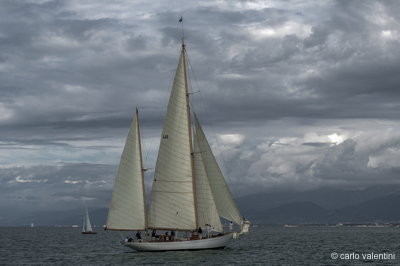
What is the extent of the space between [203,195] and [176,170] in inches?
192

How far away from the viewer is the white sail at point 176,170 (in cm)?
7731

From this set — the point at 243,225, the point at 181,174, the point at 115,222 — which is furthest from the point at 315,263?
the point at 115,222

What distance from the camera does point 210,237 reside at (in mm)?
80500

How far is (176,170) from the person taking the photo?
78.0 metres

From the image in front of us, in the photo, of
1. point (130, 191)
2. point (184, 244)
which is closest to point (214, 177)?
point (184, 244)

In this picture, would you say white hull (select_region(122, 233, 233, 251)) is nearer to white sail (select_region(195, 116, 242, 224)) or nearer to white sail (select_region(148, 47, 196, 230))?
white sail (select_region(148, 47, 196, 230))

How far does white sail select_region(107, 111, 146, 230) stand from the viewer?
260 ft

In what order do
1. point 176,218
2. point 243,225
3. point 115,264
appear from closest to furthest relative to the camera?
1. point 115,264
2. point 176,218
3. point 243,225

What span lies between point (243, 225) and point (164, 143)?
54.6 feet

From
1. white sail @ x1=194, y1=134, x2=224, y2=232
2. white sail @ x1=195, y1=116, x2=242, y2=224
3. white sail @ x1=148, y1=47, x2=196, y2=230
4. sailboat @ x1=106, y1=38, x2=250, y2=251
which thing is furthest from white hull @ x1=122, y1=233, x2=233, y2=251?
white sail @ x1=195, y1=116, x2=242, y2=224

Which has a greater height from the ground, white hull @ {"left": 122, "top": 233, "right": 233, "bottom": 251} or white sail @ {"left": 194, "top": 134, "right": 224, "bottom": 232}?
white sail @ {"left": 194, "top": 134, "right": 224, "bottom": 232}

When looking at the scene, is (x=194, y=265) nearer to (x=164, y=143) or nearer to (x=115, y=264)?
(x=115, y=264)

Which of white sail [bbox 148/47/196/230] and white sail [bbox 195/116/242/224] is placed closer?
white sail [bbox 148/47/196/230]

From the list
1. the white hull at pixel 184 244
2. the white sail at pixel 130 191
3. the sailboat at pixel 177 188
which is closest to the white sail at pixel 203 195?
the sailboat at pixel 177 188
